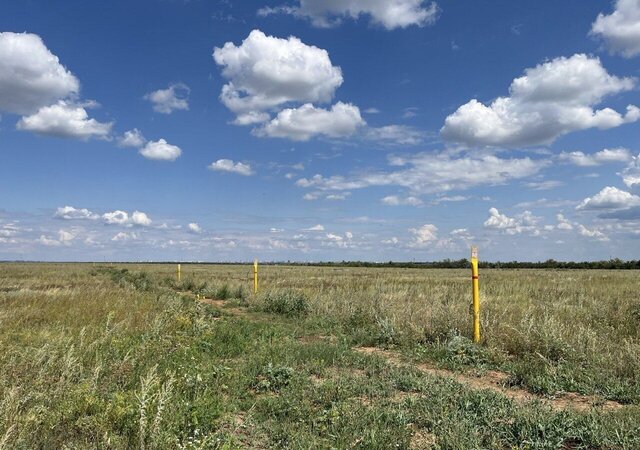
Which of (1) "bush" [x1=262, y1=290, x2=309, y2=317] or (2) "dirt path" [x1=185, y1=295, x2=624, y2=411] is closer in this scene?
(2) "dirt path" [x1=185, y1=295, x2=624, y2=411]

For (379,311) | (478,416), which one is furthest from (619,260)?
(478,416)

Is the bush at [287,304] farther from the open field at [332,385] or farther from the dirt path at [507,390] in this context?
the dirt path at [507,390]

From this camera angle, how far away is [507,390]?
19.2ft

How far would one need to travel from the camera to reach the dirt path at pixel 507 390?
518cm

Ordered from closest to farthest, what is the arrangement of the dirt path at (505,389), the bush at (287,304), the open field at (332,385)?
the open field at (332,385), the dirt path at (505,389), the bush at (287,304)

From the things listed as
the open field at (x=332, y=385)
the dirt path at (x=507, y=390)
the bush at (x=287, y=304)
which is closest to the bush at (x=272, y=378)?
the open field at (x=332, y=385)

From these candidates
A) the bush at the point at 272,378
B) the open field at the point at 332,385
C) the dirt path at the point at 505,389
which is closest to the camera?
the open field at the point at 332,385

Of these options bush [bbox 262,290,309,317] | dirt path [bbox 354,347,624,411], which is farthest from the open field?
bush [bbox 262,290,309,317]

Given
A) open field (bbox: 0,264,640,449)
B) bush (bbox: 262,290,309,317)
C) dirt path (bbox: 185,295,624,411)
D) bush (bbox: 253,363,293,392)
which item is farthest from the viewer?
bush (bbox: 262,290,309,317)

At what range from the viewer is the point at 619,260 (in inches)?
3285

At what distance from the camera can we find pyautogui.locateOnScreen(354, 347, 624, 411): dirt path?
5.18 meters

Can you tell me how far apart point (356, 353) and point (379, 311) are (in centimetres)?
382

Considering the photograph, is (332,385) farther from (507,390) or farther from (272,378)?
(507,390)

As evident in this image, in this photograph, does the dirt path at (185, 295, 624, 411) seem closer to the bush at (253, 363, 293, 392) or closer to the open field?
the open field
